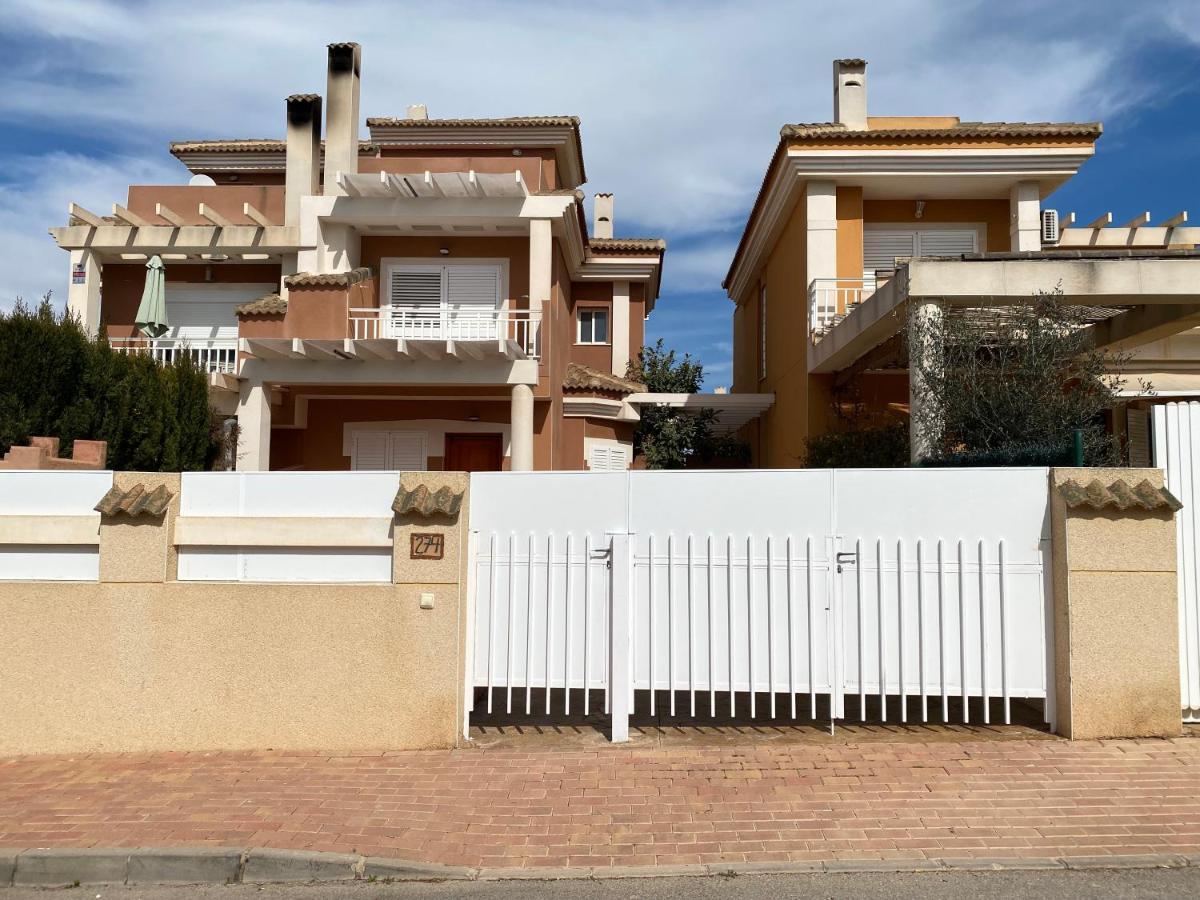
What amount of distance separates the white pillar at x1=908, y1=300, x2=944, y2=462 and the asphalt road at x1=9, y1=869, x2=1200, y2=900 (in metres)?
4.81

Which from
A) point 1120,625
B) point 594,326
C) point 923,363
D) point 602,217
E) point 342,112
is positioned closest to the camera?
point 1120,625

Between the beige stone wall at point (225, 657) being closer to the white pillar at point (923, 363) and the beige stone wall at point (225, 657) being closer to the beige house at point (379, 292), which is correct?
the white pillar at point (923, 363)

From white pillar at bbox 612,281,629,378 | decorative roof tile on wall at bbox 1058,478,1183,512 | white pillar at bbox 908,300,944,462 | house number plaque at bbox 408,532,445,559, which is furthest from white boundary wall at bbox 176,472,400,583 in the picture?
white pillar at bbox 612,281,629,378

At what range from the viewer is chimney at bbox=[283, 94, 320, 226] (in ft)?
51.1

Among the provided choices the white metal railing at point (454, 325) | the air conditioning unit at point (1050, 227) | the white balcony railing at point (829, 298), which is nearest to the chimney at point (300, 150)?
the white metal railing at point (454, 325)

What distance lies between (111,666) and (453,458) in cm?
974

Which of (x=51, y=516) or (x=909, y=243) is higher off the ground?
(x=909, y=243)

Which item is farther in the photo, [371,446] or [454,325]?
[371,446]

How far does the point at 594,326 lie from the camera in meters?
19.3

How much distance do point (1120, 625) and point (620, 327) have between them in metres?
14.6

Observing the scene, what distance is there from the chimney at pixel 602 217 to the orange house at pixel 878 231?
7.03 metres

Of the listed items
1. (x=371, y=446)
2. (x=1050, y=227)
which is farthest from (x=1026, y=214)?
(x=371, y=446)

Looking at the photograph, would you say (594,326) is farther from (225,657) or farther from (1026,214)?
(225,657)

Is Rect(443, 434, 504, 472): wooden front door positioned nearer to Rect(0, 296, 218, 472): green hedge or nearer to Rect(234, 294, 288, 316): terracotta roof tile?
Rect(234, 294, 288, 316): terracotta roof tile
